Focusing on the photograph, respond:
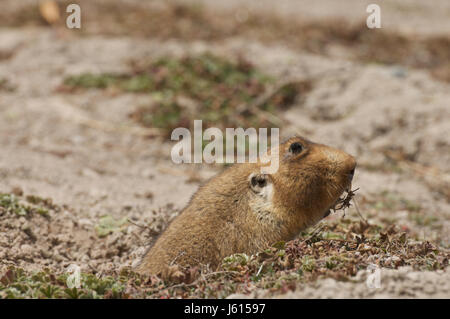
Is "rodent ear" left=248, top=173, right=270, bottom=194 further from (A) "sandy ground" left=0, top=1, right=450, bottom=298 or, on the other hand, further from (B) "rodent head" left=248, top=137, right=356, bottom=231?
(A) "sandy ground" left=0, top=1, right=450, bottom=298

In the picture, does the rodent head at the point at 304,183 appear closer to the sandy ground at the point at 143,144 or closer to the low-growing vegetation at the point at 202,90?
the sandy ground at the point at 143,144

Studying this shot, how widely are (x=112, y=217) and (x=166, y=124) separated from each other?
3.32 metres

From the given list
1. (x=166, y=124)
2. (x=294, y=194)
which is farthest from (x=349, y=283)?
(x=166, y=124)

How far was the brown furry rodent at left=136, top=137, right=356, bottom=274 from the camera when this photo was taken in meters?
3.87

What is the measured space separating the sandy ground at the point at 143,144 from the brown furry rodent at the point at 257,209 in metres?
0.75

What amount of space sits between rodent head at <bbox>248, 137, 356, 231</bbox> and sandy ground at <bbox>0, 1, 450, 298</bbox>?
94 cm

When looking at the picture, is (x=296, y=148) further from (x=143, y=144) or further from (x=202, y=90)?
(x=202, y=90)

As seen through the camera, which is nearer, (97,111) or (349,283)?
(349,283)

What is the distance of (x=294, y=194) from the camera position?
4020mm

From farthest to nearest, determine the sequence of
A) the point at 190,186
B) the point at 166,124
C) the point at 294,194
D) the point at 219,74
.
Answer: the point at 219,74 → the point at 166,124 → the point at 190,186 → the point at 294,194

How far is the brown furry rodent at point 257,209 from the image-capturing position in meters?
3.87

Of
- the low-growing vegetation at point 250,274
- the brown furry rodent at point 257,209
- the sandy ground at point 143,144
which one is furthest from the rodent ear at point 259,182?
the sandy ground at point 143,144

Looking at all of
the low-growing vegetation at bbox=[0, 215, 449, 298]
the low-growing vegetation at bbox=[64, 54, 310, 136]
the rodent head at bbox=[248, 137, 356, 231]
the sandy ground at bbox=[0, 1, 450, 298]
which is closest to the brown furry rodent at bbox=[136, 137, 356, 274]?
the rodent head at bbox=[248, 137, 356, 231]
